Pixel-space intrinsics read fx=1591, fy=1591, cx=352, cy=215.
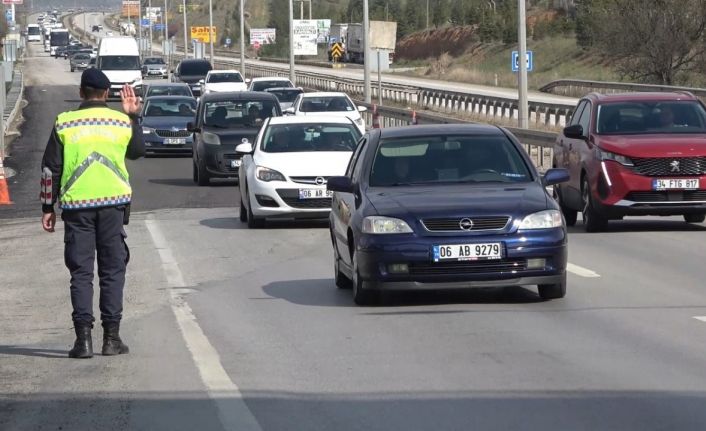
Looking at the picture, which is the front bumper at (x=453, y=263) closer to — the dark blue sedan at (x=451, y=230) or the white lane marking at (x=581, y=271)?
the dark blue sedan at (x=451, y=230)

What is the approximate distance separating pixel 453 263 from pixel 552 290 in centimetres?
96

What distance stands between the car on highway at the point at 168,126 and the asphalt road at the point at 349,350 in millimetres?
20086

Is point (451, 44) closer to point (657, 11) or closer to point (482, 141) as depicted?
point (657, 11)

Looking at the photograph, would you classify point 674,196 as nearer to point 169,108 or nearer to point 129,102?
point 129,102

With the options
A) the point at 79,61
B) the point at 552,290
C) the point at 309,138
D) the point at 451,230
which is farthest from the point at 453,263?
the point at 79,61

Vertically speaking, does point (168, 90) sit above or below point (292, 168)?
below

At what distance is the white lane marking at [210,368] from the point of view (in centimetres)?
802

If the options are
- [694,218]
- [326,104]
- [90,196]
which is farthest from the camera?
[326,104]

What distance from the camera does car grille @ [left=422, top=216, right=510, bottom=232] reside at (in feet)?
39.5

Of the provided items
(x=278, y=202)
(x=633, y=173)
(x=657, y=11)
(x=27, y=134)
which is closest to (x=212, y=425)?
(x=633, y=173)

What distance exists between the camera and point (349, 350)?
10250mm

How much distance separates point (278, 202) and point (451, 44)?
11315cm

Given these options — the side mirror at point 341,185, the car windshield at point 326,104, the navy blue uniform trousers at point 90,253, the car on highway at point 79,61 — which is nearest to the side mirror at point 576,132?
the side mirror at point 341,185

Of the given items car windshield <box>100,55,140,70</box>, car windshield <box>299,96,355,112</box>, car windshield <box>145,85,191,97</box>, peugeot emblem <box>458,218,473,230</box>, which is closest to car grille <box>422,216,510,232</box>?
peugeot emblem <box>458,218,473,230</box>
